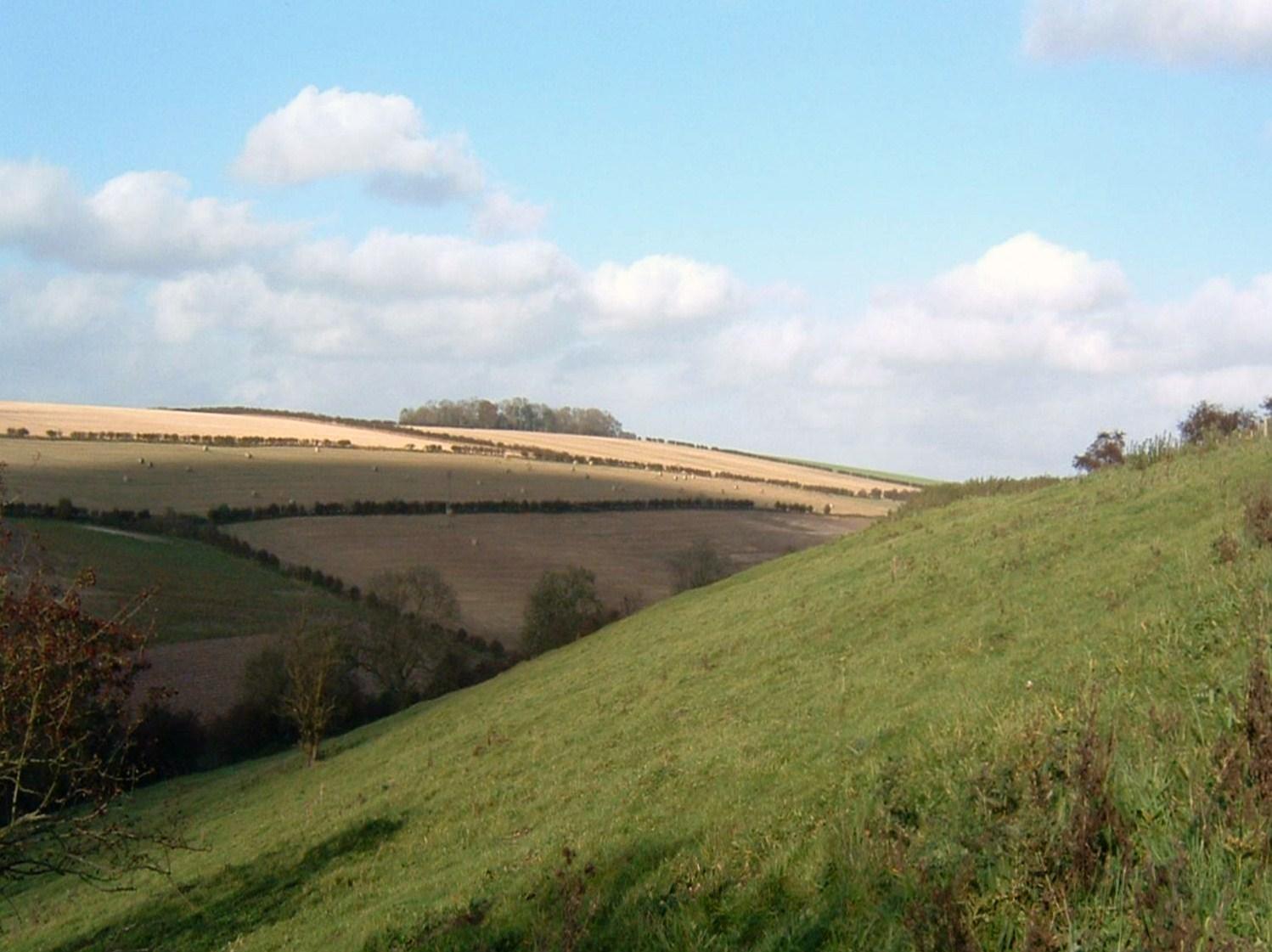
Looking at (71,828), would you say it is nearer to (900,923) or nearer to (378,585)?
(900,923)

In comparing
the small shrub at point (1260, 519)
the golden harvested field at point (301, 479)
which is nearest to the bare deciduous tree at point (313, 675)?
the golden harvested field at point (301, 479)

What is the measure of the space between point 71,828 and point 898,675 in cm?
1026

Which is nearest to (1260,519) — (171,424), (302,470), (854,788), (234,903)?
(854,788)

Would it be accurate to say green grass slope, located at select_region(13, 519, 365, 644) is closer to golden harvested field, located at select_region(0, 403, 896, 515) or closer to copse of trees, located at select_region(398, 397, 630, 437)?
golden harvested field, located at select_region(0, 403, 896, 515)

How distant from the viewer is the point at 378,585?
193 feet

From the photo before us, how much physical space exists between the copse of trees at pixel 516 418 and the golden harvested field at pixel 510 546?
5912 centimetres

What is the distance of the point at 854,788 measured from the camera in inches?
414

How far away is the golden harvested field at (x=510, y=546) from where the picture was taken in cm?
6172

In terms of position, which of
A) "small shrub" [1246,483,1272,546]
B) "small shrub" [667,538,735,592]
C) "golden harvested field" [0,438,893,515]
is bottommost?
"small shrub" [667,538,735,592]

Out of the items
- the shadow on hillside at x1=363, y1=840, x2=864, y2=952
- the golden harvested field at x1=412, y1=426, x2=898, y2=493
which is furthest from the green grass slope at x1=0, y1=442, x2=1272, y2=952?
the golden harvested field at x1=412, y1=426, x2=898, y2=493

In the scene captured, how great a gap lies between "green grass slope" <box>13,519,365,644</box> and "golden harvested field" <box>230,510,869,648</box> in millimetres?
3261

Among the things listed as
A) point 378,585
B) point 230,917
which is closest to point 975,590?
point 230,917

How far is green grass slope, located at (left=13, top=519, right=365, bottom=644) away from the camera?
52719 millimetres

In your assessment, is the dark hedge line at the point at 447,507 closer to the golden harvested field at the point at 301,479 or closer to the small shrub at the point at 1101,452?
the golden harvested field at the point at 301,479
